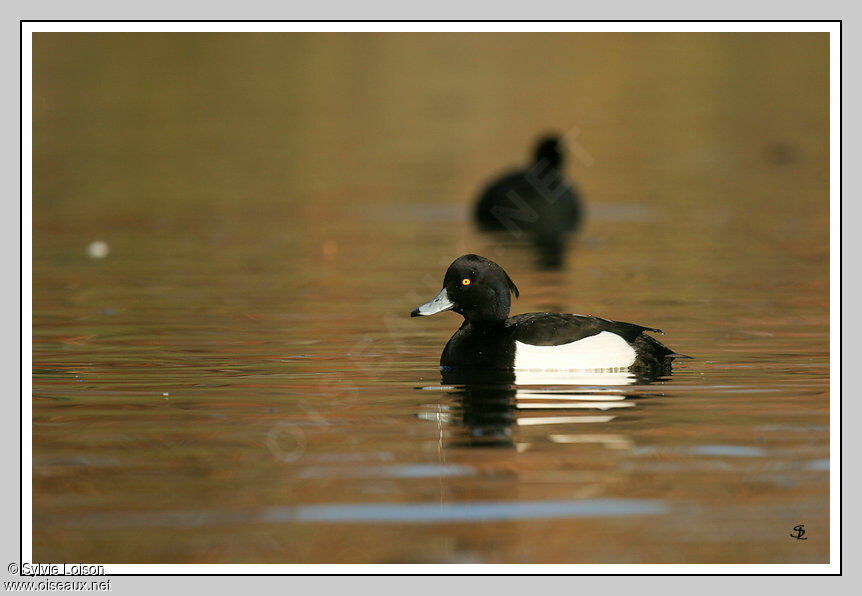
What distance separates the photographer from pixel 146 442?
322 inches

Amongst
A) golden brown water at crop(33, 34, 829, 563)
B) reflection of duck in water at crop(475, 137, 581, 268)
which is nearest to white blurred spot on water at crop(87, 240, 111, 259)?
golden brown water at crop(33, 34, 829, 563)

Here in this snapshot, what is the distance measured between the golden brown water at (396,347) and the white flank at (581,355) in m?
0.41

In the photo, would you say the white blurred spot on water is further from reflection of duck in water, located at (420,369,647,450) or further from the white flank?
the white flank

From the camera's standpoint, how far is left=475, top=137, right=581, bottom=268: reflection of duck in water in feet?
63.0

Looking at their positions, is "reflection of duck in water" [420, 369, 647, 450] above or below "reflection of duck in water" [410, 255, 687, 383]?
below

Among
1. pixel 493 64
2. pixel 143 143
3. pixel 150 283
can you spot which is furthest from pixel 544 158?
pixel 493 64

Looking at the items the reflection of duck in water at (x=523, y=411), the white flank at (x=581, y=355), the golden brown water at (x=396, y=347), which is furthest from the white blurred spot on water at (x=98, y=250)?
the white flank at (x=581, y=355)

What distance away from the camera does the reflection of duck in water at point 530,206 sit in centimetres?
1920

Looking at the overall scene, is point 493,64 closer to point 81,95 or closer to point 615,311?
point 81,95

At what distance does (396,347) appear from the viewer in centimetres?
1121

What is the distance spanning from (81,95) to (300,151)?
939 cm

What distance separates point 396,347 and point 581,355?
1783 millimetres

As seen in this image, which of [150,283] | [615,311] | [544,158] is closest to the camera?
[615,311]

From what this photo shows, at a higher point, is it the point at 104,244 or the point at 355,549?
the point at 104,244
